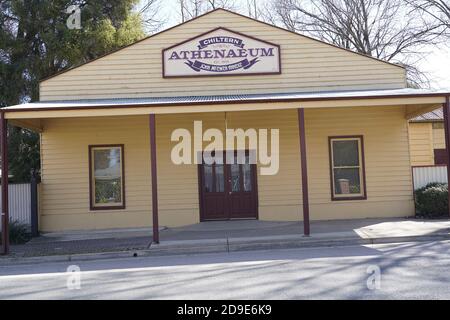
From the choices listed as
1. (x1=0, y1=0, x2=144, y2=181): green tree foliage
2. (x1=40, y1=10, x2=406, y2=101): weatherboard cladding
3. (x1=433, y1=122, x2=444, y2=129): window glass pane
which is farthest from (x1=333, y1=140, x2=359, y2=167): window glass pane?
(x1=0, y1=0, x2=144, y2=181): green tree foliage

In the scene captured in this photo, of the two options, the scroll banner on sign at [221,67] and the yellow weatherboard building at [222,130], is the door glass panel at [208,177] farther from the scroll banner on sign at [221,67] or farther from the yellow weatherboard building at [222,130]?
the scroll banner on sign at [221,67]

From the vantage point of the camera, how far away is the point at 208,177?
1614cm

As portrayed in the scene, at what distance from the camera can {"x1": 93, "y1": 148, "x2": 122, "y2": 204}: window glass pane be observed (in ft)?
52.6

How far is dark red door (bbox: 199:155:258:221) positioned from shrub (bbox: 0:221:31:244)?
524 centimetres

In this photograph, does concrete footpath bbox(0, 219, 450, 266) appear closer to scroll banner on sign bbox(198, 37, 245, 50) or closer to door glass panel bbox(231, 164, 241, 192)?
door glass panel bbox(231, 164, 241, 192)

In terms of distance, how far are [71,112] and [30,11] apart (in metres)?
10.8

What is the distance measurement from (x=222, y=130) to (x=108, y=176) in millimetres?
3958

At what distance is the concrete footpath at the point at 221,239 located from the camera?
460 inches

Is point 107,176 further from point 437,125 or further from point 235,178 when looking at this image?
point 437,125

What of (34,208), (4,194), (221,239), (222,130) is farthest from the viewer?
(222,130)

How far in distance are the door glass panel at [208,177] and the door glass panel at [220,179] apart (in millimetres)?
196

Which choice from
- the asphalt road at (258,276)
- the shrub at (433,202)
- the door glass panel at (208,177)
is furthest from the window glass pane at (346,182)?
the asphalt road at (258,276)

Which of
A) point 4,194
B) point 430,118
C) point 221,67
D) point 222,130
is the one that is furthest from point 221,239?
point 430,118

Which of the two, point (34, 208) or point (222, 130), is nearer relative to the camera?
point (34, 208)
